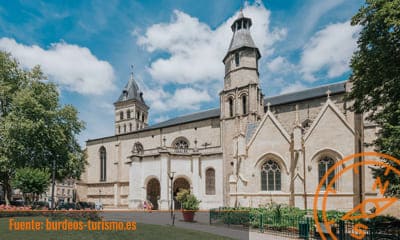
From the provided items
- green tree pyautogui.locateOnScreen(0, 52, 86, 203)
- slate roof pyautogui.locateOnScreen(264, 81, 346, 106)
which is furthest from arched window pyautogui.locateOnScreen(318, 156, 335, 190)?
green tree pyautogui.locateOnScreen(0, 52, 86, 203)

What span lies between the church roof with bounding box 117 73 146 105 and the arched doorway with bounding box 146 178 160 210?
32.0 metres

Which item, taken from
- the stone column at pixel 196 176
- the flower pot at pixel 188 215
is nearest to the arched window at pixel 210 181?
the stone column at pixel 196 176

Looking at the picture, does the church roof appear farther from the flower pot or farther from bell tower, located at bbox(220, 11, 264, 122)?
the flower pot

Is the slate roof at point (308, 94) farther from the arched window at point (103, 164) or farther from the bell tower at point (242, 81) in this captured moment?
the arched window at point (103, 164)

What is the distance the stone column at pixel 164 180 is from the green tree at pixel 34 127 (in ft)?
28.4

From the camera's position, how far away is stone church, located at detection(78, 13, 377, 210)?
20625mm

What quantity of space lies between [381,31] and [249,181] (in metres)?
15.9

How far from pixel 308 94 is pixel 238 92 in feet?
30.3

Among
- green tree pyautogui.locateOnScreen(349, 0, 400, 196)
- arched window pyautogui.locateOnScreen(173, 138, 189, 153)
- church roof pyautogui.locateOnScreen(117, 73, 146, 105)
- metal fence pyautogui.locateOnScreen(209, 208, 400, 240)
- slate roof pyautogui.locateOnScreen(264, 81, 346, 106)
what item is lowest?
metal fence pyautogui.locateOnScreen(209, 208, 400, 240)

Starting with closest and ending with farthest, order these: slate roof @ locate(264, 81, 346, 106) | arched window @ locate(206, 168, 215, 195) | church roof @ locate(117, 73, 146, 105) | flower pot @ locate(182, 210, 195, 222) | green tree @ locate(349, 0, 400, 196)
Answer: green tree @ locate(349, 0, 400, 196) < flower pot @ locate(182, 210, 195, 222) < arched window @ locate(206, 168, 215, 195) < slate roof @ locate(264, 81, 346, 106) < church roof @ locate(117, 73, 146, 105)

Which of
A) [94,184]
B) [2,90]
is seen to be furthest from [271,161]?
[94,184]

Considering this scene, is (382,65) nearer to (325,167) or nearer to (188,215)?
(325,167)

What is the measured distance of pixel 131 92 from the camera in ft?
200

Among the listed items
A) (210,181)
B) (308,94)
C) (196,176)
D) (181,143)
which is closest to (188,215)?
(196,176)
